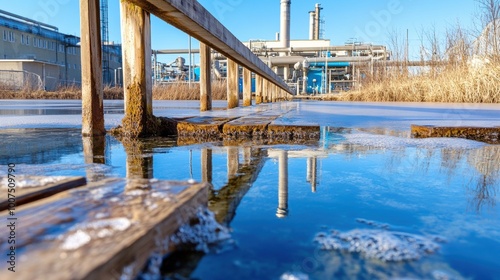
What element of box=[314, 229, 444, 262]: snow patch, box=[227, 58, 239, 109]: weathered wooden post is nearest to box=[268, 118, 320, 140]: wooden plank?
box=[314, 229, 444, 262]: snow patch

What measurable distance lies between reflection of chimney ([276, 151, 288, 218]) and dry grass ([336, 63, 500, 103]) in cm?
721

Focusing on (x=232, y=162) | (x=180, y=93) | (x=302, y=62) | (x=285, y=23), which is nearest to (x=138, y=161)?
(x=232, y=162)

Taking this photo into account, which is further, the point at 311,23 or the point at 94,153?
the point at 311,23

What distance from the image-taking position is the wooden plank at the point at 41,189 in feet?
2.16

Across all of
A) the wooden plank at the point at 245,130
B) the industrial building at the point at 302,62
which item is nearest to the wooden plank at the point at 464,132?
the wooden plank at the point at 245,130

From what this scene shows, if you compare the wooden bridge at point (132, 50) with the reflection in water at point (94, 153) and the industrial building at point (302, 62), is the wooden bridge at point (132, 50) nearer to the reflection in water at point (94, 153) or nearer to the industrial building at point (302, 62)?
the reflection in water at point (94, 153)

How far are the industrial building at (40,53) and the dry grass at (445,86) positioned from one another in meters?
17.9

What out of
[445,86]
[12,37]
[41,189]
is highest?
[12,37]

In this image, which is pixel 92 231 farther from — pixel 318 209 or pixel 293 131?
pixel 293 131

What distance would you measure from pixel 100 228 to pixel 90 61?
6.54 feet

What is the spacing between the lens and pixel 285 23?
77.4ft

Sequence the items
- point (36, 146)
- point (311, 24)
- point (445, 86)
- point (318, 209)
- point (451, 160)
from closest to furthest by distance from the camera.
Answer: point (318, 209) < point (451, 160) < point (36, 146) < point (445, 86) < point (311, 24)

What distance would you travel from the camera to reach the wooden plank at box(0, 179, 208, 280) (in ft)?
1.31

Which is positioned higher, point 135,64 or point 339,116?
point 135,64
